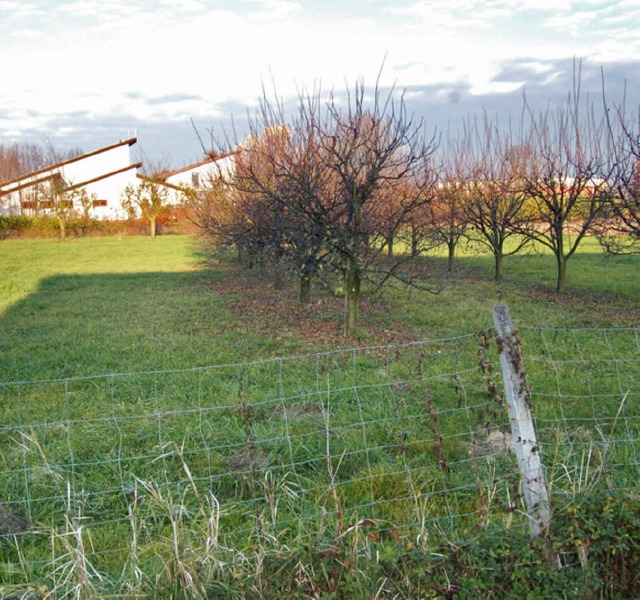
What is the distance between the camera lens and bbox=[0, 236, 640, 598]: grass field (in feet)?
7.99

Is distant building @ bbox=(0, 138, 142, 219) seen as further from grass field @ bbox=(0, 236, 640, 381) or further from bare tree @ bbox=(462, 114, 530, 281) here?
bare tree @ bbox=(462, 114, 530, 281)

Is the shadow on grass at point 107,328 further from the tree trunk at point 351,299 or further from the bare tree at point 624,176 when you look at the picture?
the bare tree at point 624,176

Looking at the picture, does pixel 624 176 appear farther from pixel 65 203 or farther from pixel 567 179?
pixel 65 203

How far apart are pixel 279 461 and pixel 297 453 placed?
0.61 feet

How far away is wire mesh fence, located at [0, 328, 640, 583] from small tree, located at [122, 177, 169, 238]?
1211 inches

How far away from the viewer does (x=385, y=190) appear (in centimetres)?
1242

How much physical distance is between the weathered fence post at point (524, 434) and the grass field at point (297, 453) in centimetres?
11

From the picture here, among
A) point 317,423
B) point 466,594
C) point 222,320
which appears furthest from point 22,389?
point 466,594

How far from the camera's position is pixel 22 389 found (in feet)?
19.0

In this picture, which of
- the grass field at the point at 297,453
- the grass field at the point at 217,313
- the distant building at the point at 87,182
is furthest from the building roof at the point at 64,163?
the grass field at the point at 297,453

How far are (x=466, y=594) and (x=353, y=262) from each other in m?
5.46

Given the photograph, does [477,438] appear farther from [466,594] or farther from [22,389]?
[22,389]

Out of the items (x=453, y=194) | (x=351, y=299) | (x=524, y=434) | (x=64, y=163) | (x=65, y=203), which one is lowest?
(x=524, y=434)

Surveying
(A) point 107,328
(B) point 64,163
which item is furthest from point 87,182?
(A) point 107,328
